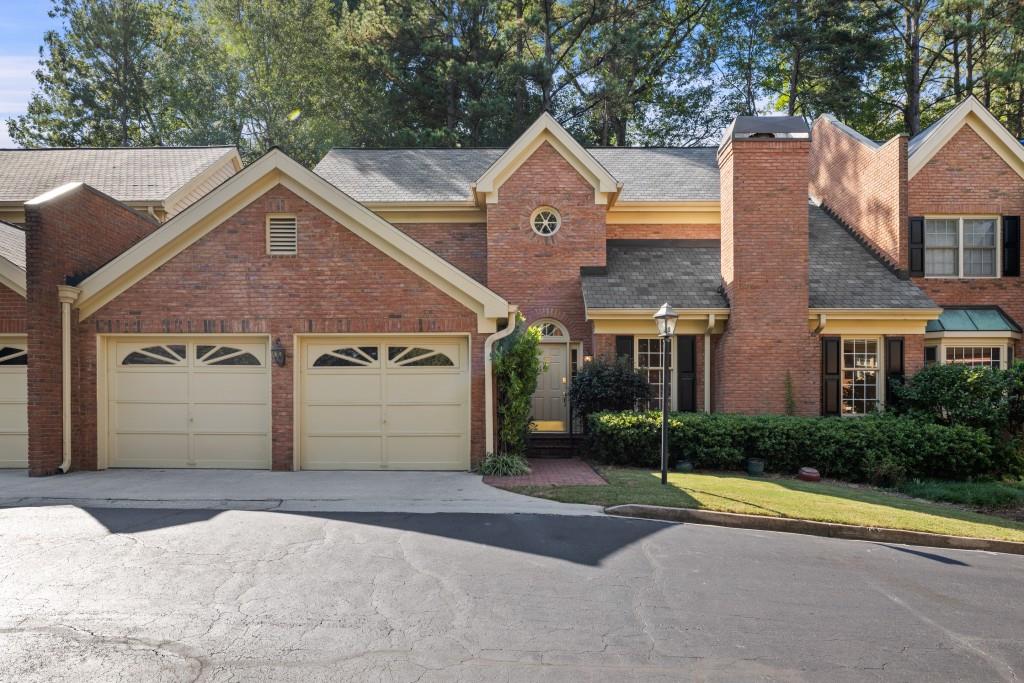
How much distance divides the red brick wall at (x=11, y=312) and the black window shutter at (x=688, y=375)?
13.4 meters

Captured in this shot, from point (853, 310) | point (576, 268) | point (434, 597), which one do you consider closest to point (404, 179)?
point (576, 268)

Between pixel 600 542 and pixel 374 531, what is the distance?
103 inches

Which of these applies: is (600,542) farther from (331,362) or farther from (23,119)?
(23,119)

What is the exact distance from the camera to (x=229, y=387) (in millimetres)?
A: 11266

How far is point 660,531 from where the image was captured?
752 cm

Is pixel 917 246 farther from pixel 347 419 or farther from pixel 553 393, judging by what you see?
pixel 347 419

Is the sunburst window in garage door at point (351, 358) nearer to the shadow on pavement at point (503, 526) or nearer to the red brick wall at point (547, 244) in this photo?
the shadow on pavement at point (503, 526)

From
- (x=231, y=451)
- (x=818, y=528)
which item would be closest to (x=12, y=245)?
(x=231, y=451)

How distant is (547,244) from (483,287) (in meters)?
5.21

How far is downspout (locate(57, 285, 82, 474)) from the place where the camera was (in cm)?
1067

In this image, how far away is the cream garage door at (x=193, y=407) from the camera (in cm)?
1126

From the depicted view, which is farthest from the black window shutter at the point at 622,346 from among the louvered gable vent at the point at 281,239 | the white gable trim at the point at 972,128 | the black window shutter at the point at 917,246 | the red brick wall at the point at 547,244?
the white gable trim at the point at 972,128

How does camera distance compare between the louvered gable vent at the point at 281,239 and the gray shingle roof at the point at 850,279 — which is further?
the gray shingle roof at the point at 850,279

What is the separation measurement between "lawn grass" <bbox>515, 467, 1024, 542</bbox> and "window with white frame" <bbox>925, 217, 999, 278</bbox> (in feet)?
28.5
